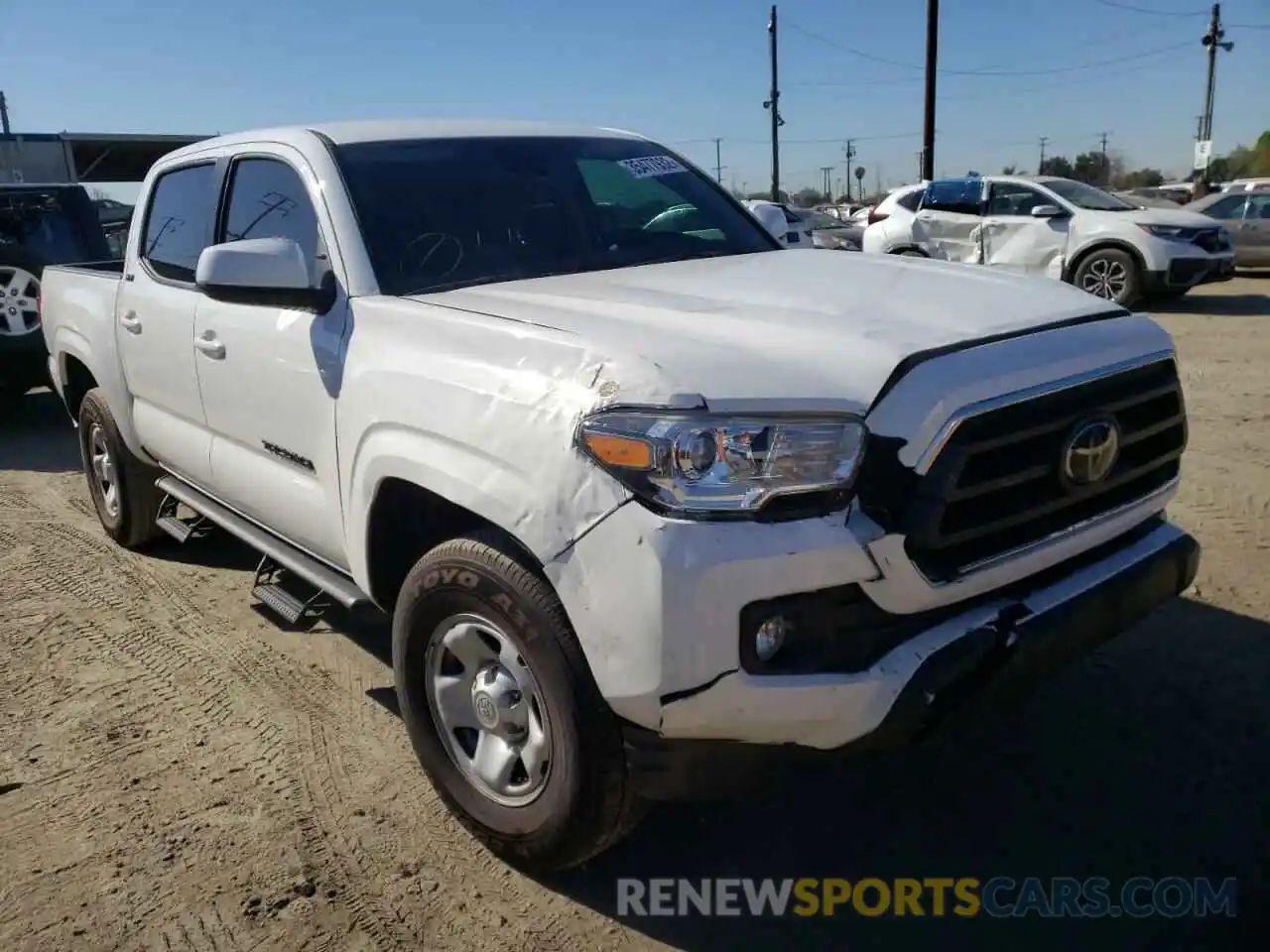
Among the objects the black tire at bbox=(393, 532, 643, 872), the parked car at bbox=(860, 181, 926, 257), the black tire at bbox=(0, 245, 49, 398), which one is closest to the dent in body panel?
the black tire at bbox=(393, 532, 643, 872)

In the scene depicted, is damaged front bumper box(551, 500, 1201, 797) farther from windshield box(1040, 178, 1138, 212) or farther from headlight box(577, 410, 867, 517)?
windshield box(1040, 178, 1138, 212)

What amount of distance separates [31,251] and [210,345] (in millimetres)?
6123

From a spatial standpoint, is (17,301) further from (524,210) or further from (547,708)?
(547,708)

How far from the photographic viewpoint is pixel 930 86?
21.9 m

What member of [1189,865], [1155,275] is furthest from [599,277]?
[1155,275]

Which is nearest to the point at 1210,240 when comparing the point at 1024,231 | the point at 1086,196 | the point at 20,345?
the point at 1086,196

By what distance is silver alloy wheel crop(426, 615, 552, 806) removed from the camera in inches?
96.8

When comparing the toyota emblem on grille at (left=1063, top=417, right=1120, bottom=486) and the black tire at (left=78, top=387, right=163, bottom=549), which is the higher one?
the toyota emblem on grille at (left=1063, top=417, right=1120, bottom=486)

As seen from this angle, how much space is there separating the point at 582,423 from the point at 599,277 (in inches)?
44.7

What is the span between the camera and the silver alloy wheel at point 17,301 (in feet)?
27.2

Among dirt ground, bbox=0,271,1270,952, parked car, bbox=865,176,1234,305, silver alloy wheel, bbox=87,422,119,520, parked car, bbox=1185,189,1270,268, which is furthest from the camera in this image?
parked car, bbox=1185,189,1270,268

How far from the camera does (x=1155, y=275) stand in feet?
39.0

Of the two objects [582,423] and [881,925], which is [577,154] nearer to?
[582,423]

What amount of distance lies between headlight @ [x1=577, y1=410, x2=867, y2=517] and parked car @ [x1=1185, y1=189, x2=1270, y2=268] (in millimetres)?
16208
